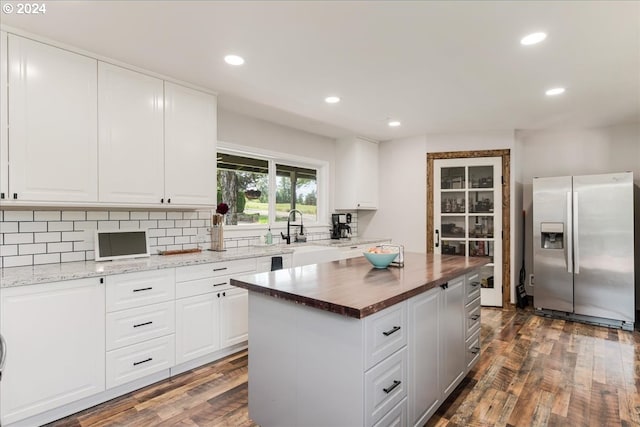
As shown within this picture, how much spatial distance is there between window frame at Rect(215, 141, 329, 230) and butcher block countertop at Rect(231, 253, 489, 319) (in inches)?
60.3

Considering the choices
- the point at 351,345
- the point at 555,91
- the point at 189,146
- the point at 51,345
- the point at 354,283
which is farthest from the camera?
the point at 555,91

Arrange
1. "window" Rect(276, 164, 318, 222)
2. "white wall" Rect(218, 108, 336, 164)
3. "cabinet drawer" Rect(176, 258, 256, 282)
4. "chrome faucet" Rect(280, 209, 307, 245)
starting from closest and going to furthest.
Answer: "cabinet drawer" Rect(176, 258, 256, 282)
"white wall" Rect(218, 108, 336, 164)
"chrome faucet" Rect(280, 209, 307, 245)
"window" Rect(276, 164, 318, 222)

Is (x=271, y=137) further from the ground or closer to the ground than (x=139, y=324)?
further from the ground

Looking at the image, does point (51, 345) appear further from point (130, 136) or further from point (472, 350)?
point (472, 350)

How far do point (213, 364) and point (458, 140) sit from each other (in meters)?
4.08

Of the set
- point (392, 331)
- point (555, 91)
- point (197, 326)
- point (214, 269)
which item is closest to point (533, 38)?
point (555, 91)

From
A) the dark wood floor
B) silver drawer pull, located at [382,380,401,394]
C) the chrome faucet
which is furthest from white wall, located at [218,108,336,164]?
silver drawer pull, located at [382,380,401,394]

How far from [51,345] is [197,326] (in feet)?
3.09

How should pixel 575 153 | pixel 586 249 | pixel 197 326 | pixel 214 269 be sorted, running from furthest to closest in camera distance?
pixel 575 153 < pixel 586 249 < pixel 214 269 < pixel 197 326

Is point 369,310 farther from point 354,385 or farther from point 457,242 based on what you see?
point 457,242

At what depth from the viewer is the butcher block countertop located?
154cm

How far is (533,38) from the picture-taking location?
86.2 inches

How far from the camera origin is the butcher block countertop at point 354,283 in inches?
60.6

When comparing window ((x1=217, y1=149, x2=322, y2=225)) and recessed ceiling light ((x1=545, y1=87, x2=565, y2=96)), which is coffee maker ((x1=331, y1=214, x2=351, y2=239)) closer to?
window ((x1=217, y1=149, x2=322, y2=225))
